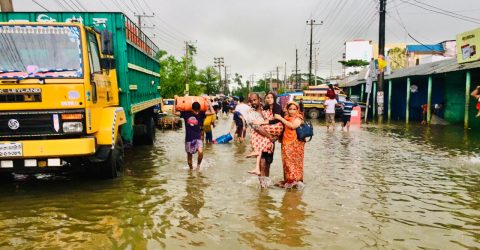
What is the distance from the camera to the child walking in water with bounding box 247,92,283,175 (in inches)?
281

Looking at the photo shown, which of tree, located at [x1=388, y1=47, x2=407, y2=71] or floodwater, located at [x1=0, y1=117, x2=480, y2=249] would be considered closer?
floodwater, located at [x1=0, y1=117, x2=480, y2=249]

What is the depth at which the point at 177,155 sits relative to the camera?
1142 cm

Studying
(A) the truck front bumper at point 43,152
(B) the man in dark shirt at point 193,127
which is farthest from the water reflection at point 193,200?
(A) the truck front bumper at point 43,152

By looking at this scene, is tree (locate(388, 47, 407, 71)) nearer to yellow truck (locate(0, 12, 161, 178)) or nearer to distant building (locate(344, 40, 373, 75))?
distant building (locate(344, 40, 373, 75))

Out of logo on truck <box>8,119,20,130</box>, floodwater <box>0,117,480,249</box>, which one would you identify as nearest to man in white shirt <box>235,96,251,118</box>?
floodwater <box>0,117,480,249</box>

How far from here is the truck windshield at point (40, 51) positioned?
655 cm

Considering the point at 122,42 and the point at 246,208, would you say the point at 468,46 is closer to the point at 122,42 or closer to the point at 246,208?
the point at 122,42

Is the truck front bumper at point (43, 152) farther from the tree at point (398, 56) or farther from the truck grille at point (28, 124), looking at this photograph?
the tree at point (398, 56)

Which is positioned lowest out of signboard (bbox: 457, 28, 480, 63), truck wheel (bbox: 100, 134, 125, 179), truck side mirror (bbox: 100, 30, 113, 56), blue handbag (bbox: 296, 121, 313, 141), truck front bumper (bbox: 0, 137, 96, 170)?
truck wheel (bbox: 100, 134, 125, 179)

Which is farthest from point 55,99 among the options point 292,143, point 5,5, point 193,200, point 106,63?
point 5,5

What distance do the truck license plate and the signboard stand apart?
1895 centimetres

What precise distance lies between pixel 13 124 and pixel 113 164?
1.81m

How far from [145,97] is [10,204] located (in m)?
6.56

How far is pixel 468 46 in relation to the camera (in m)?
19.6
